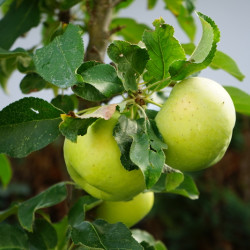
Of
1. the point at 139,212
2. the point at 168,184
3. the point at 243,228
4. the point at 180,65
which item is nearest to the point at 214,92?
the point at 180,65

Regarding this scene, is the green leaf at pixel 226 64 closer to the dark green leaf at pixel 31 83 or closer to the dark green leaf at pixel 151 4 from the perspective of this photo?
the dark green leaf at pixel 31 83

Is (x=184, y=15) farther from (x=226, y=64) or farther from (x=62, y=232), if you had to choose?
(x=62, y=232)

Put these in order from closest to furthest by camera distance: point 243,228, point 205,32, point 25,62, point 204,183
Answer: point 205,32, point 25,62, point 243,228, point 204,183

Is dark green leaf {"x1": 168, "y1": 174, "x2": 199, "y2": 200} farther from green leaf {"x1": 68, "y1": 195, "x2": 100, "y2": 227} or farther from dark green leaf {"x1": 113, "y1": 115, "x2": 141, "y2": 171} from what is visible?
dark green leaf {"x1": 113, "y1": 115, "x2": 141, "y2": 171}

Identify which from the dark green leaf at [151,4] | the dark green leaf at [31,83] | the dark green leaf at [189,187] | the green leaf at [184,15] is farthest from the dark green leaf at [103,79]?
the dark green leaf at [151,4]

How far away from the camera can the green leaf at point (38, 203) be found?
0.73m

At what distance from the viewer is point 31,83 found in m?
0.74

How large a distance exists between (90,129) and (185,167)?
0.47 ft

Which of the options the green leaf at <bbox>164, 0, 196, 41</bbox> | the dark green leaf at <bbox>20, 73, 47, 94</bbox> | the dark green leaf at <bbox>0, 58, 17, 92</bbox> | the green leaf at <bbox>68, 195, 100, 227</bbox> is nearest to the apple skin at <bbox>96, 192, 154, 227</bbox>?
the green leaf at <bbox>68, 195, 100, 227</bbox>

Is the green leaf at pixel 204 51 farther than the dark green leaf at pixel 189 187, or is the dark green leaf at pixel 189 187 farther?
the dark green leaf at pixel 189 187

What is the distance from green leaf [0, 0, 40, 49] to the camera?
85 cm

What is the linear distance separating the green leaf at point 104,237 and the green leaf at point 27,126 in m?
0.16

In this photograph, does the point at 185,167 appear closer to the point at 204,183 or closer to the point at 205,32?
the point at 205,32

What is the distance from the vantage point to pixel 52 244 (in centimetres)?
79
